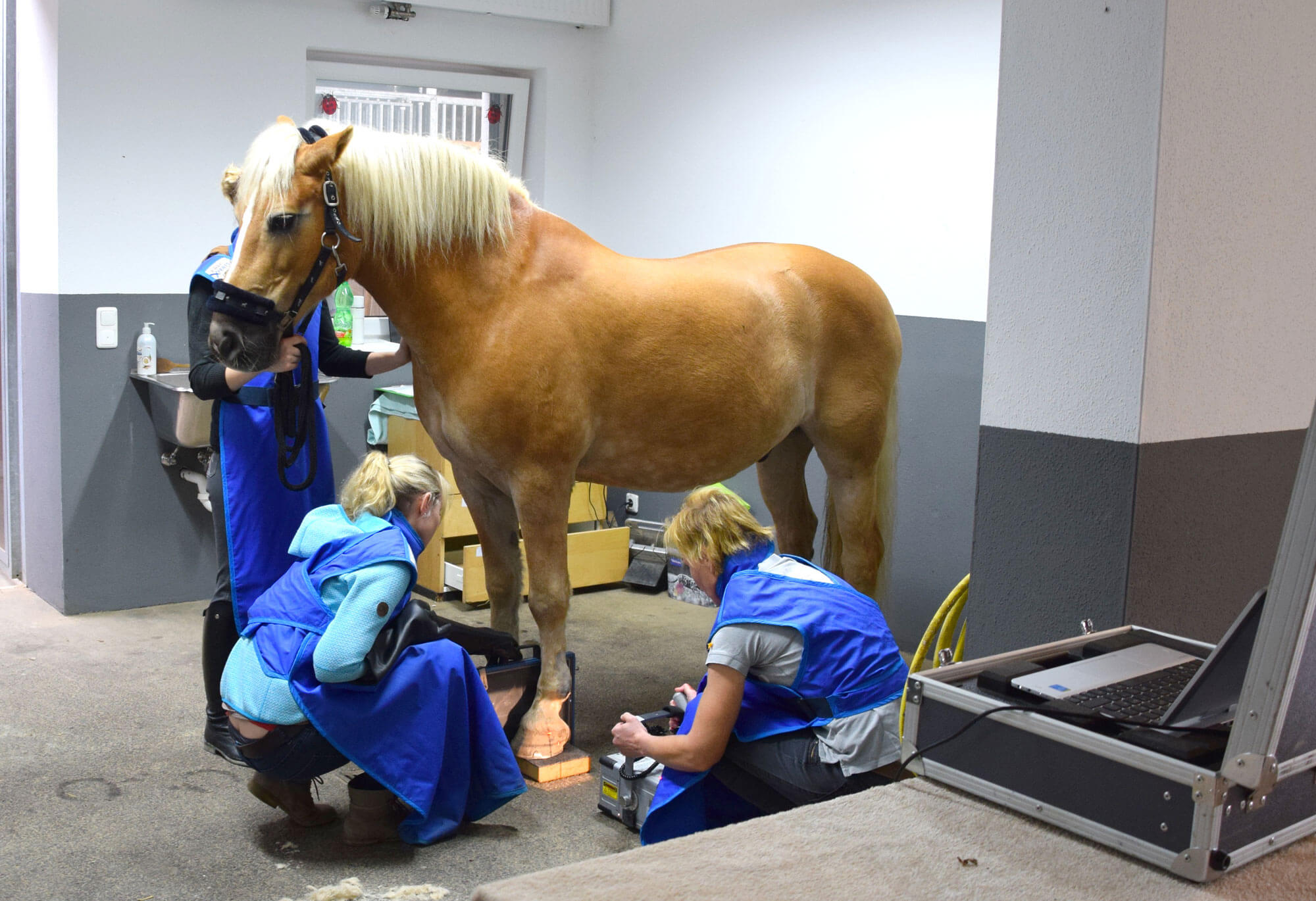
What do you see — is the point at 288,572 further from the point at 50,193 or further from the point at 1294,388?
the point at 50,193

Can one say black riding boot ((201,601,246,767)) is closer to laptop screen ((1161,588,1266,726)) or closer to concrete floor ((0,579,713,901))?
concrete floor ((0,579,713,901))

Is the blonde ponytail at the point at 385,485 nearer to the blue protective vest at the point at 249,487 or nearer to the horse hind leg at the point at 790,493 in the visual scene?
the blue protective vest at the point at 249,487

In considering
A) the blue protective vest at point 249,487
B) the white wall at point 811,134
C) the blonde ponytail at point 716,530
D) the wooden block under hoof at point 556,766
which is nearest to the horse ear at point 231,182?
the blue protective vest at point 249,487

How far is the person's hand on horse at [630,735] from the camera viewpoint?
222cm

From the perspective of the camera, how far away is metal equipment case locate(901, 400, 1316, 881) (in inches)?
40.0

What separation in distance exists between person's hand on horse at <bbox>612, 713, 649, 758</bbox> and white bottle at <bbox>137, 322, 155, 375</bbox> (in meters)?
2.79

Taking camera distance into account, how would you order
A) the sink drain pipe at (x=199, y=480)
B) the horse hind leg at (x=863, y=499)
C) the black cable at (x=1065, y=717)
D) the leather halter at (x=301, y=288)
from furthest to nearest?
the sink drain pipe at (x=199, y=480) → the horse hind leg at (x=863, y=499) → the leather halter at (x=301, y=288) → the black cable at (x=1065, y=717)

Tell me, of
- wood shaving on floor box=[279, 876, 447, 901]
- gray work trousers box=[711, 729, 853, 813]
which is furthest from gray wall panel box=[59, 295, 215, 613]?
gray work trousers box=[711, 729, 853, 813]

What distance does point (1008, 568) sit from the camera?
2055 millimetres

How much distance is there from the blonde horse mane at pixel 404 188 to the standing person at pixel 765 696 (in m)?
0.96

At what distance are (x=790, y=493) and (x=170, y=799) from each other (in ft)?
6.48

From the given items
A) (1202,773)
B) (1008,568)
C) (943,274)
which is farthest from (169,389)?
(1202,773)

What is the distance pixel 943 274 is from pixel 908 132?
1.69 ft

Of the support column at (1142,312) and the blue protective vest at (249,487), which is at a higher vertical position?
the support column at (1142,312)
